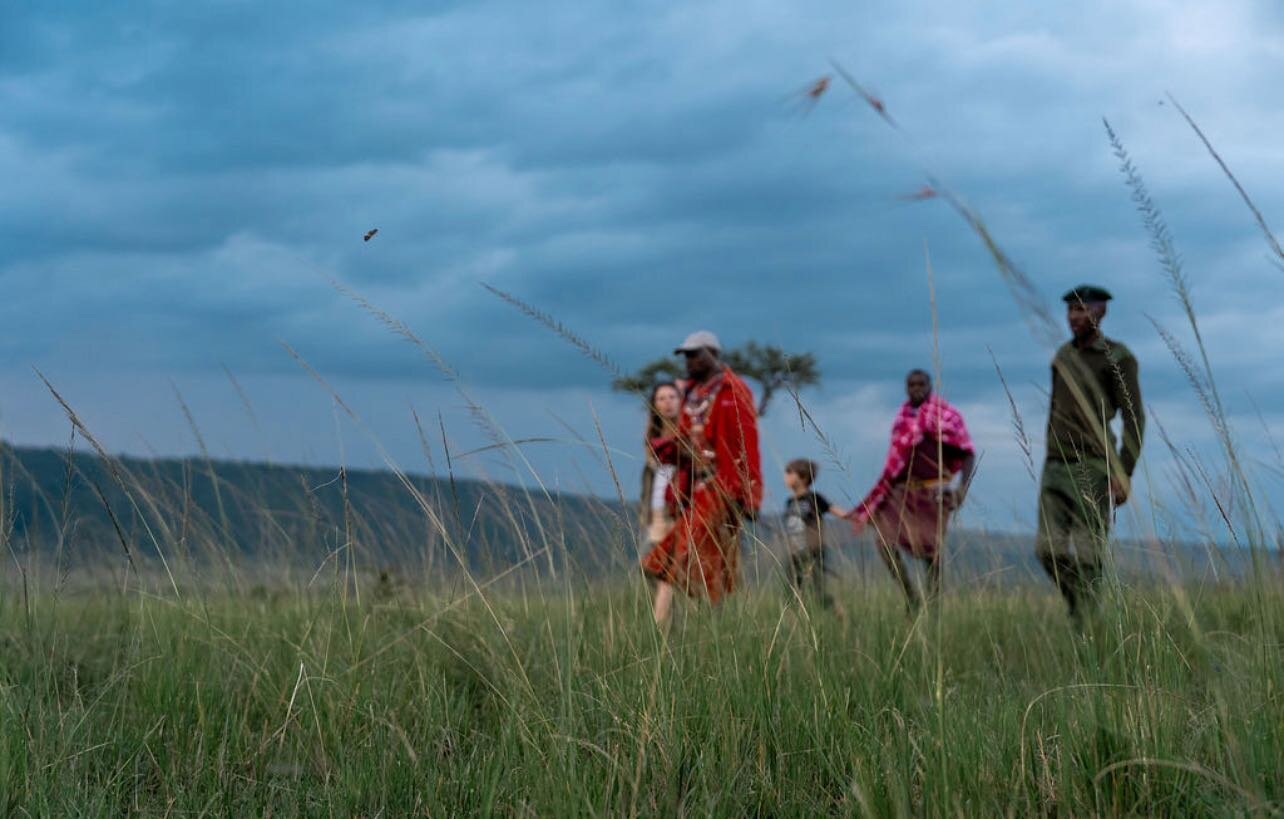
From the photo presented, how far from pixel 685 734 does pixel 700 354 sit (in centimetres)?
375

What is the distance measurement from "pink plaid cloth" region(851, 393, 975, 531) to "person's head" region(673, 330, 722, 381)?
1735 mm

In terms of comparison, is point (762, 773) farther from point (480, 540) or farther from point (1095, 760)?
point (480, 540)

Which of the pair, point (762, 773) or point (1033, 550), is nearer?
point (762, 773)

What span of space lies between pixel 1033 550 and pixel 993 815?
3.93m

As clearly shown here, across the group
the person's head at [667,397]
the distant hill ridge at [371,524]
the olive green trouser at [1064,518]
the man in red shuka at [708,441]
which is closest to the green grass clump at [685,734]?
the distant hill ridge at [371,524]

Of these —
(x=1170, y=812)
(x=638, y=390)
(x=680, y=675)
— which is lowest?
(x=1170, y=812)

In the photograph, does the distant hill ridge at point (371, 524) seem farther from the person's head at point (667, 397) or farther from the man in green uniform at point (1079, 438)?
the person's head at point (667, 397)

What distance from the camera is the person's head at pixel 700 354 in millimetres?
6059

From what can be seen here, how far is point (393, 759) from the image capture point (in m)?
2.61

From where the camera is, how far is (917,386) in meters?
7.86

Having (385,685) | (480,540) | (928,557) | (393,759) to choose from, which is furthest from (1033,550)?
(393,759)

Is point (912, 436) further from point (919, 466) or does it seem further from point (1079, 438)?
point (1079, 438)

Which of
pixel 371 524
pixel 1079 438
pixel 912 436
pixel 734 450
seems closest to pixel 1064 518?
pixel 1079 438

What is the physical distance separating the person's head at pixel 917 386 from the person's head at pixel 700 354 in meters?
2.12
